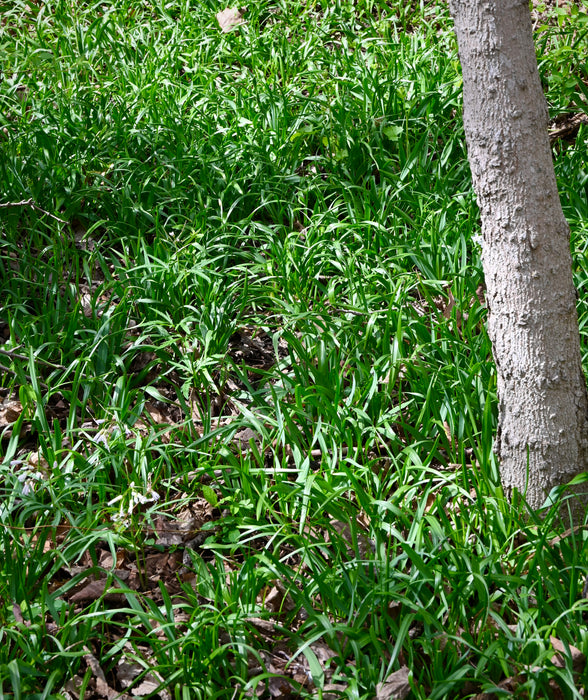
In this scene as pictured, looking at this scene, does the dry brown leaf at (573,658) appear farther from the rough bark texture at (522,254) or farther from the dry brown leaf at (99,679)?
the dry brown leaf at (99,679)

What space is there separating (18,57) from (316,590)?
4.45 metres

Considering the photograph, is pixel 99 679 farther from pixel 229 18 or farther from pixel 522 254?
pixel 229 18

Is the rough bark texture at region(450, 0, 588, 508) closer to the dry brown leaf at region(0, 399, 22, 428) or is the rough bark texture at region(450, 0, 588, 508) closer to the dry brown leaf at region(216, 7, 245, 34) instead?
the dry brown leaf at region(0, 399, 22, 428)

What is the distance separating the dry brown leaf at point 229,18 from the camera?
516cm

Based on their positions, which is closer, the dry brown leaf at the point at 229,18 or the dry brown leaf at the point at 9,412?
the dry brown leaf at the point at 9,412

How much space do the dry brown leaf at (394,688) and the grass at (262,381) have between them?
0.5 inches

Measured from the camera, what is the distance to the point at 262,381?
8.77ft

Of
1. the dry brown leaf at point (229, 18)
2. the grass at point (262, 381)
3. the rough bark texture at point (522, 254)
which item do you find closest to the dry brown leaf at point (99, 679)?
the grass at point (262, 381)

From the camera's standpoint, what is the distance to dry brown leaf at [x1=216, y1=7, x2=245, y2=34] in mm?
5160

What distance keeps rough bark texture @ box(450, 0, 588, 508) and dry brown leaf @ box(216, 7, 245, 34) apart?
3.56 m

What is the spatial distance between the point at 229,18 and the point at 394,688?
4.79 metres

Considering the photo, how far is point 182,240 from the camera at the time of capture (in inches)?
136

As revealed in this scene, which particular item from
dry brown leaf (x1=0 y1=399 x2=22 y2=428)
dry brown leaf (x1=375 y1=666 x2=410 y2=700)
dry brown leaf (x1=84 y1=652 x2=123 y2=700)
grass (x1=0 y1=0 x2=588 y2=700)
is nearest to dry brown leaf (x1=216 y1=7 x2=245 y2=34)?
grass (x1=0 y1=0 x2=588 y2=700)

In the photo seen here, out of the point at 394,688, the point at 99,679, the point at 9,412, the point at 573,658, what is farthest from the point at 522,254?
the point at 9,412
